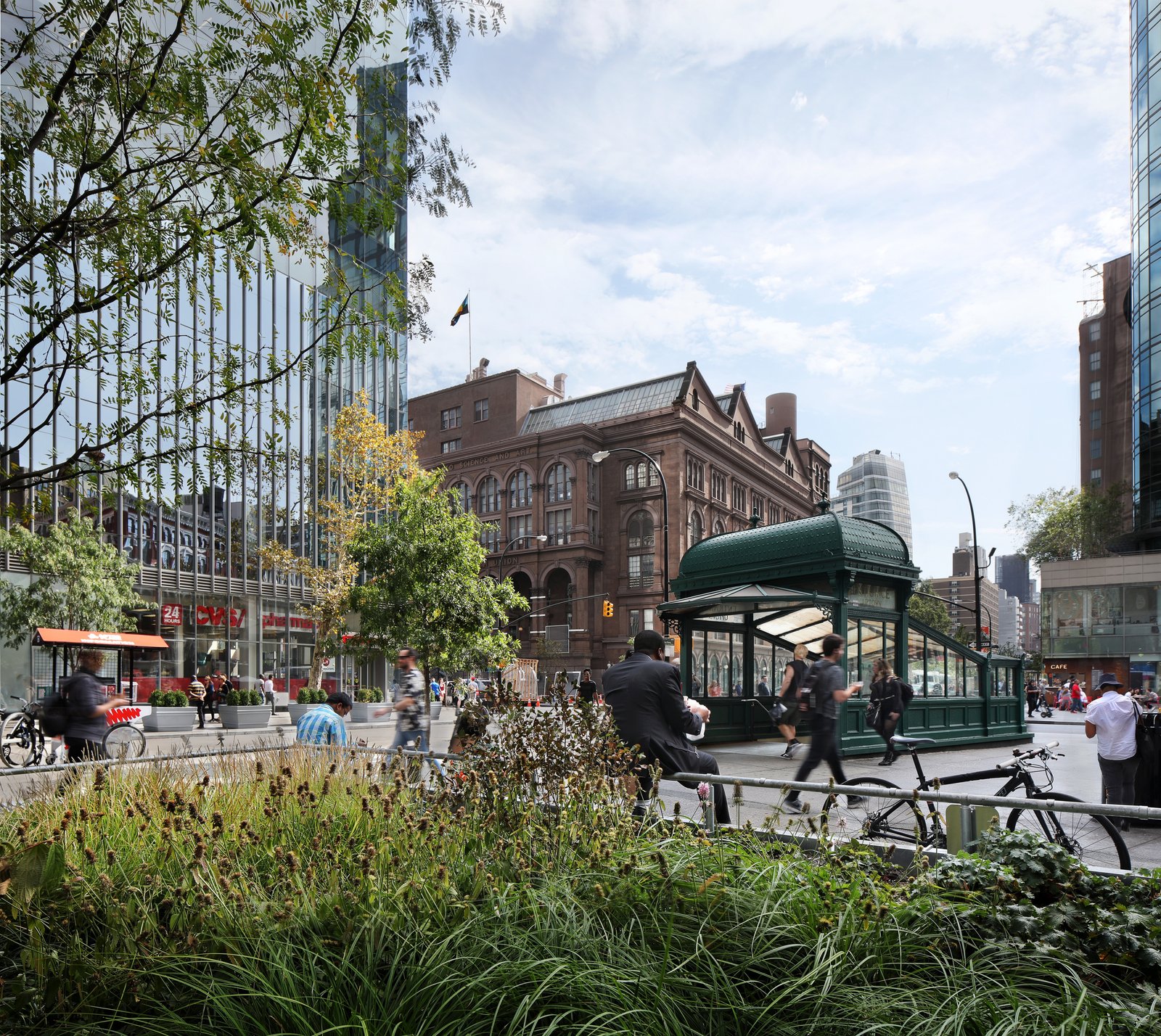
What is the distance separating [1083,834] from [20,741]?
19.1 m

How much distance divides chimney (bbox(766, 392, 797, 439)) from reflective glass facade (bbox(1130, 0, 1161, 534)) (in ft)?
163

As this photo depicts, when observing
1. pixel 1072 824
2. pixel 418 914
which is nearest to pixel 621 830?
pixel 418 914

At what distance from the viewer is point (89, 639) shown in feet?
80.9

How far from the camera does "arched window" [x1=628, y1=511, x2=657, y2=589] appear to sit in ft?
233

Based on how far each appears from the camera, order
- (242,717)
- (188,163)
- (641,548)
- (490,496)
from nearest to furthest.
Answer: (188,163)
(242,717)
(641,548)
(490,496)

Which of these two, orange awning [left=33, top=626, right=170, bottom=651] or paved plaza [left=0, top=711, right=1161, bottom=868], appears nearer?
paved plaza [left=0, top=711, right=1161, bottom=868]

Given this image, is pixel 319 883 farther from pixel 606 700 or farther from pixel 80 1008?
pixel 606 700

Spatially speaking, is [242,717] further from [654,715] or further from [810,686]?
[654,715]

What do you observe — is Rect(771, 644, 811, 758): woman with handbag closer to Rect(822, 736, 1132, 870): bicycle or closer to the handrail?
Rect(822, 736, 1132, 870): bicycle

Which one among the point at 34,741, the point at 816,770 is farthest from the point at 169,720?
the point at 816,770

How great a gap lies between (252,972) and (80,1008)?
0.68 m

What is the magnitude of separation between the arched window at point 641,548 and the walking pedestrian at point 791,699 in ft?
173

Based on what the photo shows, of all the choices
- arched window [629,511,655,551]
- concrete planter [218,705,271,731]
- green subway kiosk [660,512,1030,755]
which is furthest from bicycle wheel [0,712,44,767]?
arched window [629,511,655,551]

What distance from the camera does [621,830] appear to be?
463 centimetres
